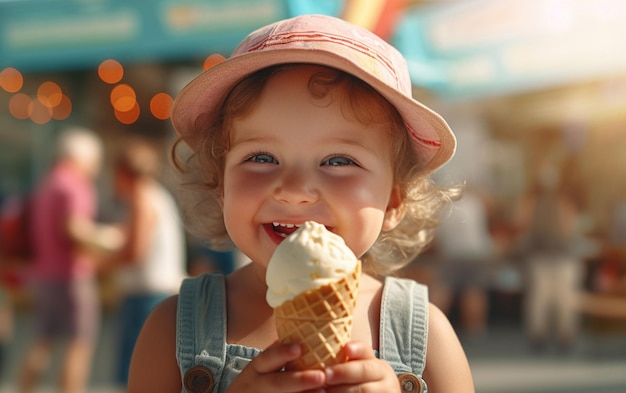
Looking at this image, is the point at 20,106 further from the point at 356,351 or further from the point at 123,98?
the point at 356,351

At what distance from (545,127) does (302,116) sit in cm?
913

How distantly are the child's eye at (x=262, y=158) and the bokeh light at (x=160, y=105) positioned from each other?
386 inches

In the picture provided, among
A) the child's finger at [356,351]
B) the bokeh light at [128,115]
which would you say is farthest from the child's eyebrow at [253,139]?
the bokeh light at [128,115]

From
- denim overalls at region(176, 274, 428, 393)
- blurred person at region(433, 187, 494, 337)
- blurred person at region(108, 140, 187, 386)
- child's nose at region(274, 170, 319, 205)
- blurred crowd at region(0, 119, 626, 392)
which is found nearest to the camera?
child's nose at region(274, 170, 319, 205)

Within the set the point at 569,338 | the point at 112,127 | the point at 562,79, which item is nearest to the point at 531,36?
the point at 562,79

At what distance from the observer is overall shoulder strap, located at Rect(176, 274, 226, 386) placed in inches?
65.7

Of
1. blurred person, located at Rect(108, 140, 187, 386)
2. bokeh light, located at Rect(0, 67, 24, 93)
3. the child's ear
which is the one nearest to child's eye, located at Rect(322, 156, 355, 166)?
the child's ear

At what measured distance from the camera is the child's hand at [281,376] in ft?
4.49

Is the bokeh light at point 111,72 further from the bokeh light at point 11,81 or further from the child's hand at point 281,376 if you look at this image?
the child's hand at point 281,376

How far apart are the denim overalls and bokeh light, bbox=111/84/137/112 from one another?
10.3m

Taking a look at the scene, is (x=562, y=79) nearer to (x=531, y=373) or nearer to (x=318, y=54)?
(x=531, y=373)

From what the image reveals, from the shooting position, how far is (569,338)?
809 centimetres

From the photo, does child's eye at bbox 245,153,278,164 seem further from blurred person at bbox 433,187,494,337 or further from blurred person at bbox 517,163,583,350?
blurred person at bbox 517,163,583,350

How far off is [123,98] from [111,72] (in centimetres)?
49
